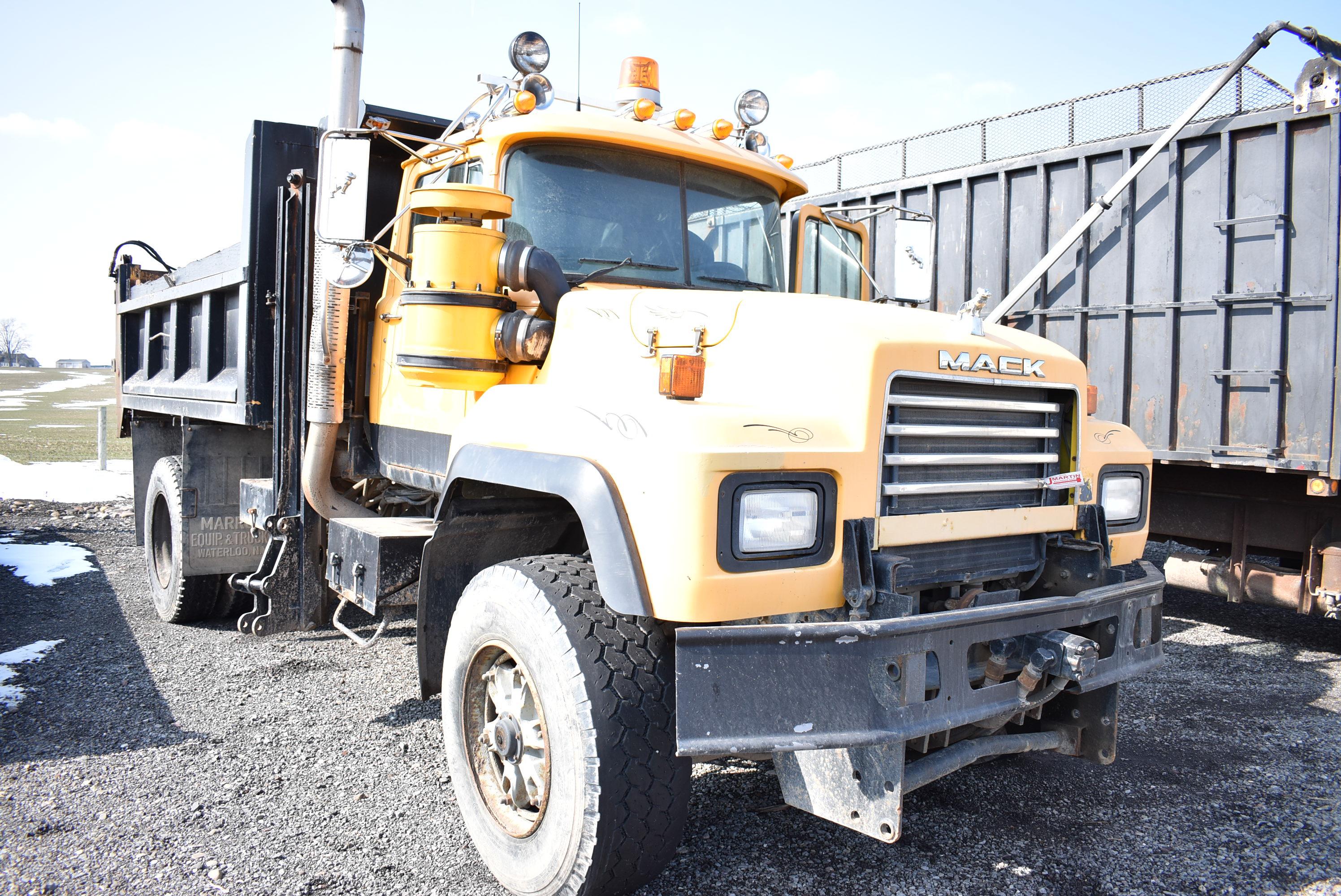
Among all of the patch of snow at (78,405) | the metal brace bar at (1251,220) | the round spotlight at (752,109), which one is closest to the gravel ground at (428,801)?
the metal brace bar at (1251,220)

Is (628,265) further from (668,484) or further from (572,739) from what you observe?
(572,739)

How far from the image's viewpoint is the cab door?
178 inches

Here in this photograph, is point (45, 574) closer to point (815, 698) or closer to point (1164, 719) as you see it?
point (815, 698)

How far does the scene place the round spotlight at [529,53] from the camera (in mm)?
3879

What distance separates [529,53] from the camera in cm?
391

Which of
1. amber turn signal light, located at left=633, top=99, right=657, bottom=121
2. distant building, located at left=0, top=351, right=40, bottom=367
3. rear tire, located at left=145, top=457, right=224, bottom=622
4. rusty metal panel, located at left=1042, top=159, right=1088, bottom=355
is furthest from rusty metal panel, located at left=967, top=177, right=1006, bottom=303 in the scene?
distant building, located at left=0, top=351, right=40, bottom=367

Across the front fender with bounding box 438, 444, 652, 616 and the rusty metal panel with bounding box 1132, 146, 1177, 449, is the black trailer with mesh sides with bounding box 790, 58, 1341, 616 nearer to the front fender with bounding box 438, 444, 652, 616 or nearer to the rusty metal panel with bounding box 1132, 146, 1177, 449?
the rusty metal panel with bounding box 1132, 146, 1177, 449

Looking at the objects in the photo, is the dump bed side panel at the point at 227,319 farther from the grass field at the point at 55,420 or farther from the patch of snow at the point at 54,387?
the patch of snow at the point at 54,387

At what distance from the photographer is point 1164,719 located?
4.78 metres

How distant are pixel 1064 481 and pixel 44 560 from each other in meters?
8.16

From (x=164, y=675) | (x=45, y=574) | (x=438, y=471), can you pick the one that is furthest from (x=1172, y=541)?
(x=45, y=574)

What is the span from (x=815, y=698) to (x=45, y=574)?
23.8 feet

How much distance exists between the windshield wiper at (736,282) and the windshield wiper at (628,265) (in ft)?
0.48

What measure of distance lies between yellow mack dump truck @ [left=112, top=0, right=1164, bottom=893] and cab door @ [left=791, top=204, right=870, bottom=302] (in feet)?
0.08
